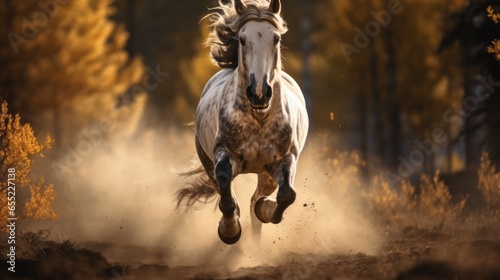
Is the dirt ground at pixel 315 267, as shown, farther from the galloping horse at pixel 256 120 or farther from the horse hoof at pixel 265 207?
the galloping horse at pixel 256 120

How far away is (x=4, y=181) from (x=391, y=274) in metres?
4.84

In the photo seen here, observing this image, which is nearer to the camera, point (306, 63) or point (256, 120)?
point (256, 120)

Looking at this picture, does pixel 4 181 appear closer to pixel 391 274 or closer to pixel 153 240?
pixel 153 240

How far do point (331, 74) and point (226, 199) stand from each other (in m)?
17.2

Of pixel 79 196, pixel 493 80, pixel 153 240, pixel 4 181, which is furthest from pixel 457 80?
pixel 4 181

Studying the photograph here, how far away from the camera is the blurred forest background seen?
15449 mm

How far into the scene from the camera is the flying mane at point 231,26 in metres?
7.56

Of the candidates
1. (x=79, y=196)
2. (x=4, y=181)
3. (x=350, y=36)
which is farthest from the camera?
(x=350, y=36)

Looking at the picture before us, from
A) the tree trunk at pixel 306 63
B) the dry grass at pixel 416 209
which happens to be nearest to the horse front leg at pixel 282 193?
the dry grass at pixel 416 209

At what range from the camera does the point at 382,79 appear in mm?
25297

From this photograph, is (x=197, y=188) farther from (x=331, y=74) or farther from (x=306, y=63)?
(x=331, y=74)

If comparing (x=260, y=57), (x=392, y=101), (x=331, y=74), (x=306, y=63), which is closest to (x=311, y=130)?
(x=306, y=63)

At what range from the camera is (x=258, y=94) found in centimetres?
694

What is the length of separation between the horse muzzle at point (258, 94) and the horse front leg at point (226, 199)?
35.2 inches
